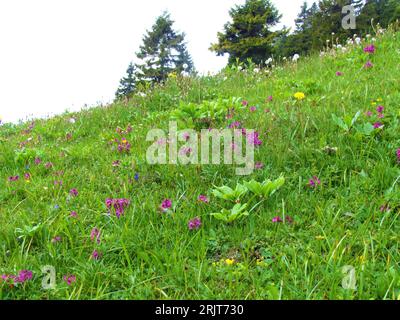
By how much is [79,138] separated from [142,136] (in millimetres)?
1469

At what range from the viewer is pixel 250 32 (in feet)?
99.1

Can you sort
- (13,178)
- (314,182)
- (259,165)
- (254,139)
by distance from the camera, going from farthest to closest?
(13,178)
(254,139)
(259,165)
(314,182)

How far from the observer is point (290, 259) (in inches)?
90.3

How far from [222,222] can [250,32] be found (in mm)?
29884

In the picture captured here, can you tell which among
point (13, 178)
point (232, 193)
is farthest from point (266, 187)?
point (13, 178)

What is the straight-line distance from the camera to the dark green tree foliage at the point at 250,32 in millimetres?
29391

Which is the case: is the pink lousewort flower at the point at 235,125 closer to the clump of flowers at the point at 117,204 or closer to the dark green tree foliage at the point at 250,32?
the clump of flowers at the point at 117,204

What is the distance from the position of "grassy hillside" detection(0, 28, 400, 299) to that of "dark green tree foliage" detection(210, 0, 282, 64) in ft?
86.3

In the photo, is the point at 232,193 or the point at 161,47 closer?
the point at 232,193

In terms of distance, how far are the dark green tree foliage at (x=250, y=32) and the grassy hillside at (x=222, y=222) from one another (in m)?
26.3

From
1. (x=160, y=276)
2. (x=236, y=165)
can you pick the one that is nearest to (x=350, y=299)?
(x=160, y=276)

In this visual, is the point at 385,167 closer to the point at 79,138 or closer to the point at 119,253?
the point at 119,253

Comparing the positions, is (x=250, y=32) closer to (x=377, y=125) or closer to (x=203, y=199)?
(x=377, y=125)
